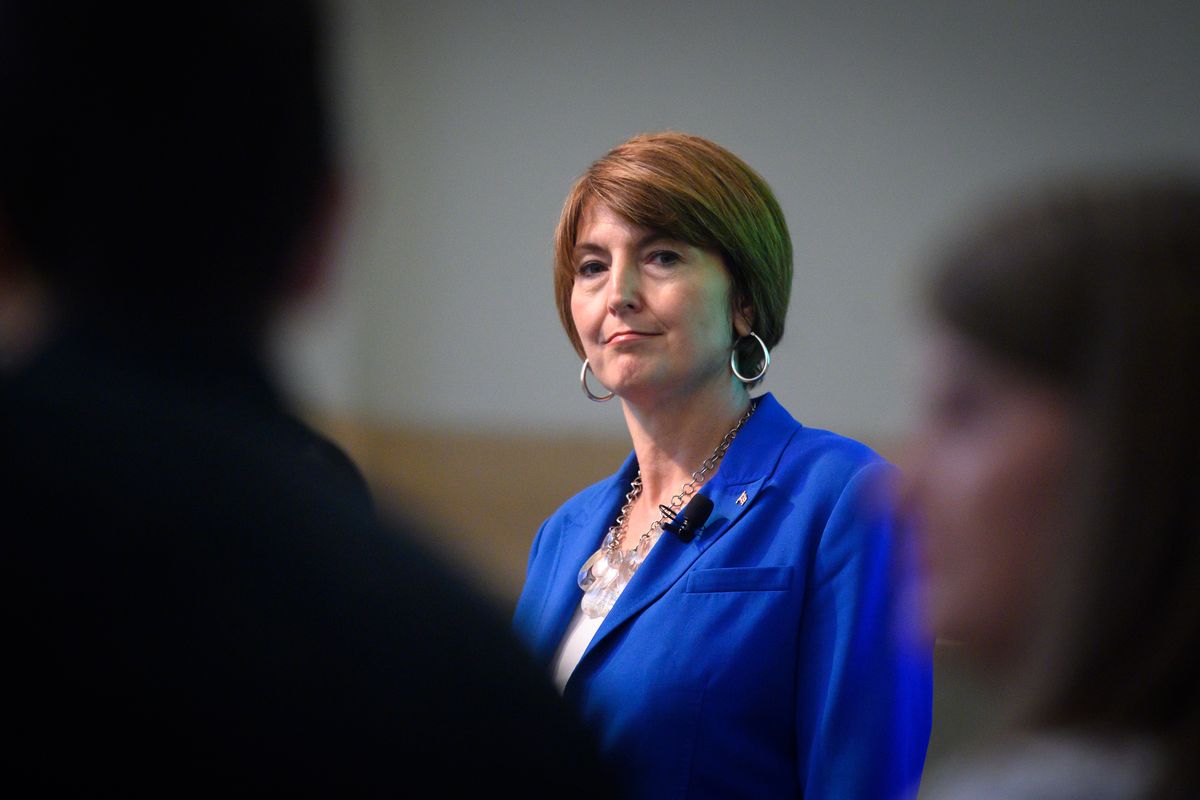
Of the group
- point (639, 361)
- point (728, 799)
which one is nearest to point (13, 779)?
point (728, 799)

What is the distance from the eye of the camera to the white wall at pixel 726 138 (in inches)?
174

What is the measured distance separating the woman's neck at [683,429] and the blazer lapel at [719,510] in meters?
0.06

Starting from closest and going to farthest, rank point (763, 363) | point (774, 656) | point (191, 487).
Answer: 1. point (191, 487)
2. point (774, 656)
3. point (763, 363)

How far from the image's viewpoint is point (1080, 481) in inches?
30.6

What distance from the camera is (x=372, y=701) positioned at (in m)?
0.59

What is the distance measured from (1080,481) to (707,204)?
128cm

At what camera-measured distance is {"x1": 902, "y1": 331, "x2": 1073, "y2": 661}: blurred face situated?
81cm

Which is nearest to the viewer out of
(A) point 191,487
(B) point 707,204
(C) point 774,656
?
(A) point 191,487

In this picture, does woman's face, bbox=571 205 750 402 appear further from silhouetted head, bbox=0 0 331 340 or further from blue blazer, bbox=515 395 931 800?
silhouetted head, bbox=0 0 331 340

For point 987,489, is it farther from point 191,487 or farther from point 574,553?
point 574,553

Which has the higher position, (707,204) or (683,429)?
(707,204)

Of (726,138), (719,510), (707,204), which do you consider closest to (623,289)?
(707,204)

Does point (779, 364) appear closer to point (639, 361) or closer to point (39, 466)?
point (639, 361)

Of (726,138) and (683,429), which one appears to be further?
(726,138)
